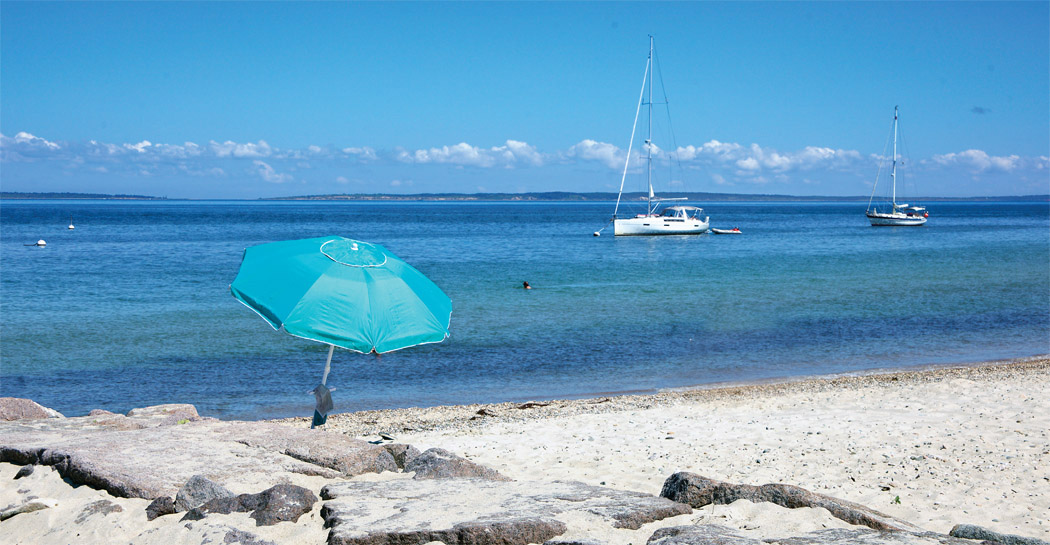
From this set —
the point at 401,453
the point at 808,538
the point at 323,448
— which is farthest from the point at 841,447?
the point at 323,448

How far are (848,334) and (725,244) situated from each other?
41.8 meters

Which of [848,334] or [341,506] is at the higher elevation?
[341,506]

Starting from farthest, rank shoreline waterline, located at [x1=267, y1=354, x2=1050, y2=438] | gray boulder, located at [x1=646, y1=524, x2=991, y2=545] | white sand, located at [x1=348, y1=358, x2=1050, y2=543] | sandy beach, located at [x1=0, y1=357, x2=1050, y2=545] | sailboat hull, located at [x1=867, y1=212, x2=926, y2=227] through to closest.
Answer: sailboat hull, located at [x1=867, y1=212, x2=926, y2=227] → shoreline waterline, located at [x1=267, y1=354, x2=1050, y2=438] → white sand, located at [x1=348, y1=358, x2=1050, y2=543] → sandy beach, located at [x1=0, y1=357, x2=1050, y2=545] → gray boulder, located at [x1=646, y1=524, x2=991, y2=545]

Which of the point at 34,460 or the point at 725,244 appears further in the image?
the point at 725,244

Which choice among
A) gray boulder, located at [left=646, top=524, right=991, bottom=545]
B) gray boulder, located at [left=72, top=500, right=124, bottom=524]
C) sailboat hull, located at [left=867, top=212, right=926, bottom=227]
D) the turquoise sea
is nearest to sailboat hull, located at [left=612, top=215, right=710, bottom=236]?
the turquoise sea

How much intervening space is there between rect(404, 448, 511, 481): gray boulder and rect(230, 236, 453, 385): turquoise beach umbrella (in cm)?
89

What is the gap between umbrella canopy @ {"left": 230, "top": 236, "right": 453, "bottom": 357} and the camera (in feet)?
20.2

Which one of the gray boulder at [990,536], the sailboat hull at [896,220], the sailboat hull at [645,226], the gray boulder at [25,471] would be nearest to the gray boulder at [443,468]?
the gray boulder at [25,471]

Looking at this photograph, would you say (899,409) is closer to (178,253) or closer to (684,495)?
(684,495)

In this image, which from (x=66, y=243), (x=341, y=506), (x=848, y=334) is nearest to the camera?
(x=341, y=506)

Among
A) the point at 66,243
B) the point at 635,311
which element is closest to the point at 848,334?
the point at 635,311

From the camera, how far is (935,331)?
68.0ft

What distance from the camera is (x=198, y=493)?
5137mm

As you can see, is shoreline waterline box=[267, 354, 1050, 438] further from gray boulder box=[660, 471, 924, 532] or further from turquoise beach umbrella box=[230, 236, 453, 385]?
gray boulder box=[660, 471, 924, 532]
